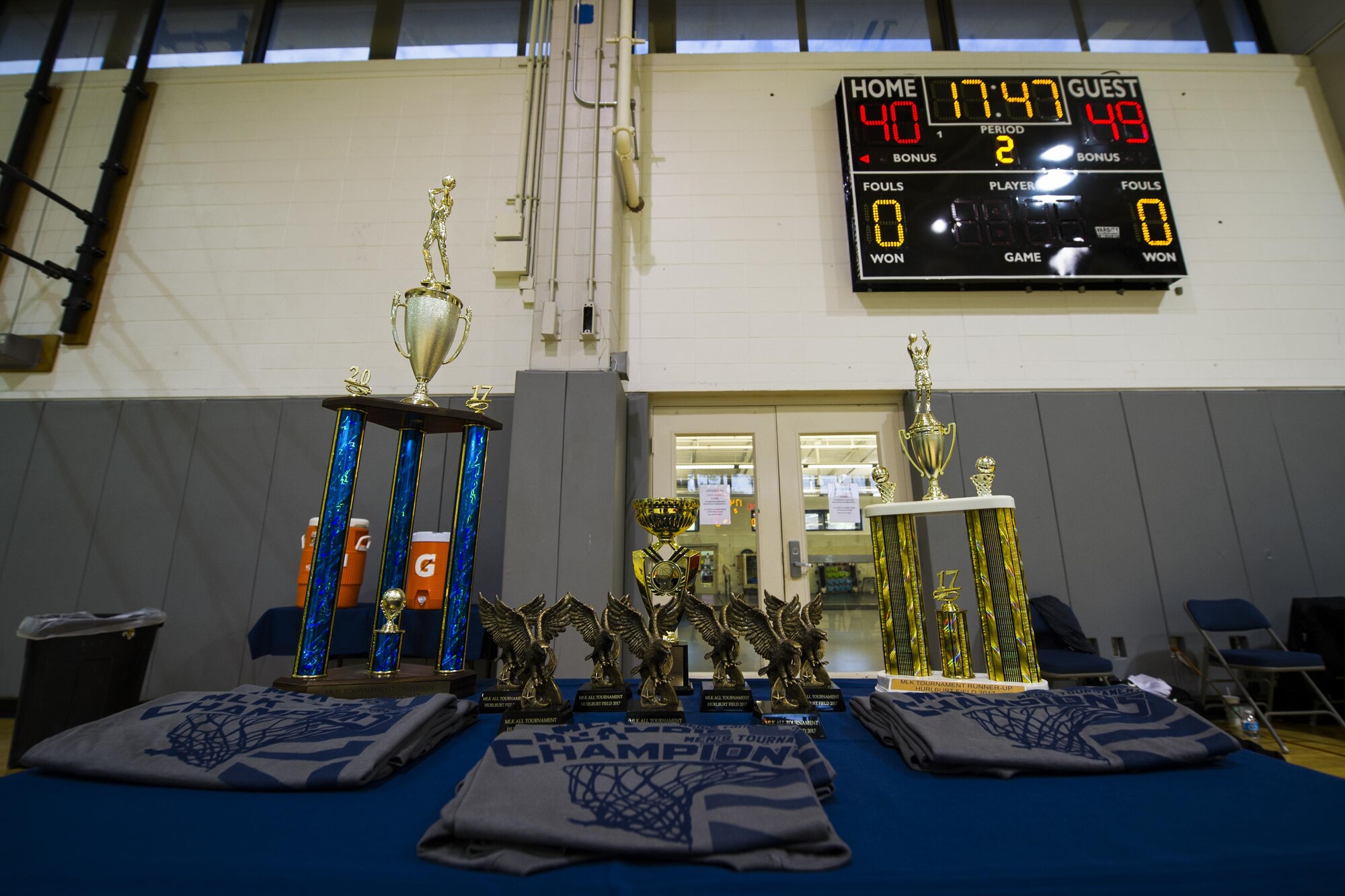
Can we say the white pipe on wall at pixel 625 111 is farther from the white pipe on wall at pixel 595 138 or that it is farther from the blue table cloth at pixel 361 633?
the blue table cloth at pixel 361 633

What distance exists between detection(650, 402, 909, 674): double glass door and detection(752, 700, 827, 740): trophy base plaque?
2.16m

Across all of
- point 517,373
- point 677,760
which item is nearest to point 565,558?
point 517,373

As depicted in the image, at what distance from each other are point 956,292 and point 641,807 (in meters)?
3.71

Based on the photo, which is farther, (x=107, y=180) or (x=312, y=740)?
(x=107, y=180)

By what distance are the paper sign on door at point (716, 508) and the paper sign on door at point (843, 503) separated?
0.04 metres

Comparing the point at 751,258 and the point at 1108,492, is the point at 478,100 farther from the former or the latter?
the point at 1108,492

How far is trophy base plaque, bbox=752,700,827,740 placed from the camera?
0.84 metres

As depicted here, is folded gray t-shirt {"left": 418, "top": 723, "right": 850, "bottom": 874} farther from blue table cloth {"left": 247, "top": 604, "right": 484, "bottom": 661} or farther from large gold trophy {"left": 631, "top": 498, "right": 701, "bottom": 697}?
blue table cloth {"left": 247, "top": 604, "right": 484, "bottom": 661}

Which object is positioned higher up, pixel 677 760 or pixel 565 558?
pixel 565 558

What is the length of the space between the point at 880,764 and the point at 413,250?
385 centimetres

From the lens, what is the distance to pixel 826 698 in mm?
966

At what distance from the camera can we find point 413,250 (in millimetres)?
3525

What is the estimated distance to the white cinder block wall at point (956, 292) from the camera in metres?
3.35

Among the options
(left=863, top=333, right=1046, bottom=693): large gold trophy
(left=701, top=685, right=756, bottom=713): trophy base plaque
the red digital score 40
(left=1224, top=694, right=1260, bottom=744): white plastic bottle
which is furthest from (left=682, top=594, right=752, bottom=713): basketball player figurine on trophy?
the red digital score 40
